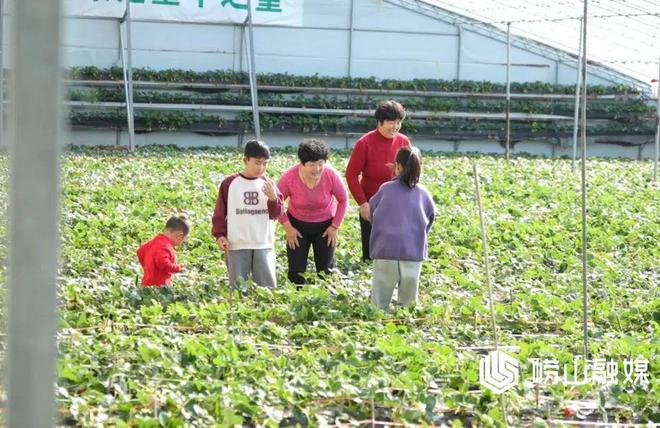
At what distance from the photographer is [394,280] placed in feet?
23.6

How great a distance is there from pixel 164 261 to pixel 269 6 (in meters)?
18.7

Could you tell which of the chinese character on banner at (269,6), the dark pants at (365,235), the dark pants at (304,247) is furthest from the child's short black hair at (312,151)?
the chinese character on banner at (269,6)

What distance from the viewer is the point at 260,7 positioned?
25.5 meters

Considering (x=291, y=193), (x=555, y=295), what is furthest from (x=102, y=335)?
(x=555, y=295)

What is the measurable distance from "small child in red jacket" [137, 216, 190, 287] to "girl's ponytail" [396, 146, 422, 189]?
4.52 ft

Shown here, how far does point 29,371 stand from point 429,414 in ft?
9.62

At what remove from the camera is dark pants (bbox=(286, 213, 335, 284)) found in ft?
26.9

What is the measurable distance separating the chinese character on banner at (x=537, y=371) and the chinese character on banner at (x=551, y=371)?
2cm

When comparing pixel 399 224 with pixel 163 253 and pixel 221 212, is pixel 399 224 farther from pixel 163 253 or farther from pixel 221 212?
pixel 163 253

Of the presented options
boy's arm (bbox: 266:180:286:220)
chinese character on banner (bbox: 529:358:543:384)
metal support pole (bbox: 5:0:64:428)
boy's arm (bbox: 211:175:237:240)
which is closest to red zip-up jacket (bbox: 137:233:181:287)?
boy's arm (bbox: 211:175:237:240)

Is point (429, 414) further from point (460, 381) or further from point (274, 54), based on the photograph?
point (274, 54)

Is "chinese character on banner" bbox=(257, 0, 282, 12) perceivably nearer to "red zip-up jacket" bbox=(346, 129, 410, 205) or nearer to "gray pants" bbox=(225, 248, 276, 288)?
"red zip-up jacket" bbox=(346, 129, 410, 205)

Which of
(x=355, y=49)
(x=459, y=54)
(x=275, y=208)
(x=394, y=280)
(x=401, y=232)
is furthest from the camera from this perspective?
(x=459, y=54)

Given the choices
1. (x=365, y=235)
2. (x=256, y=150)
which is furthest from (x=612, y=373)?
(x=365, y=235)
